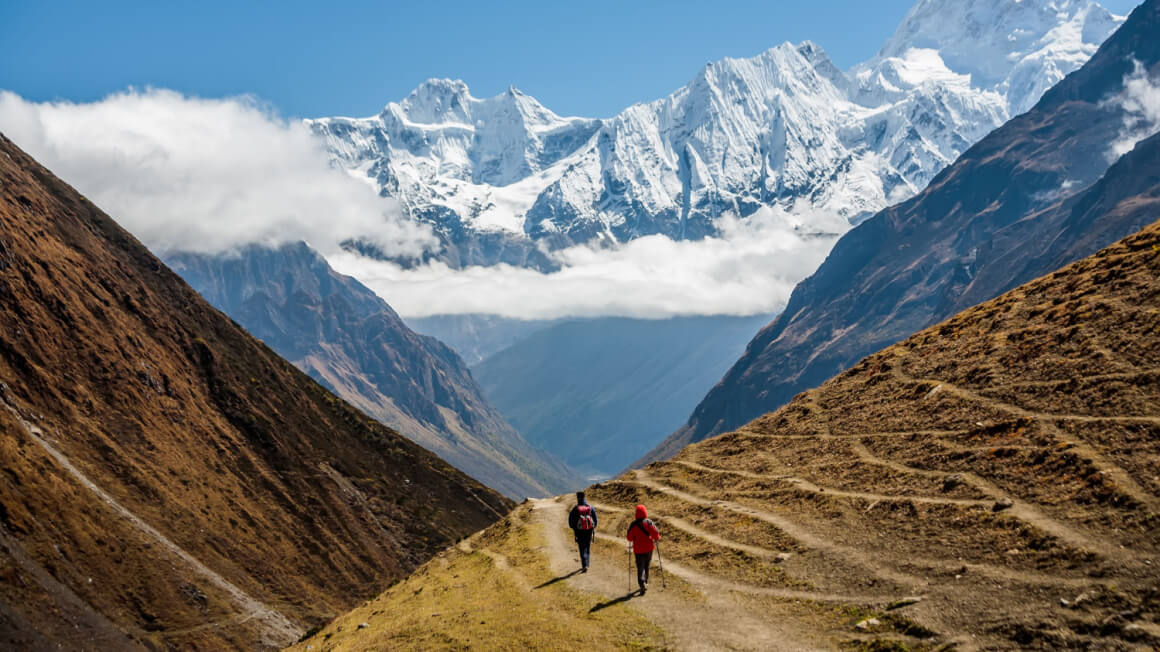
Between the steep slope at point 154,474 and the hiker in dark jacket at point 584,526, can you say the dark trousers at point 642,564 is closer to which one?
the hiker in dark jacket at point 584,526

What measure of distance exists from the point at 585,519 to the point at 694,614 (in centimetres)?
917

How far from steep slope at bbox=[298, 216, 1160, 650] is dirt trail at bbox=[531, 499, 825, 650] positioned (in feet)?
0.35

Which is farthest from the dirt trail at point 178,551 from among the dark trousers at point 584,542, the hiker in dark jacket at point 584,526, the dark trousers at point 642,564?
the dark trousers at point 642,564

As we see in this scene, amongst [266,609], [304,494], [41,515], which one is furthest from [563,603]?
[304,494]

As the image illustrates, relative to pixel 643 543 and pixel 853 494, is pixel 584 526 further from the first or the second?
pixel 853 494

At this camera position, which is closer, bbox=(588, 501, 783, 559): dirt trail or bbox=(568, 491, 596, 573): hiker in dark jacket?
bbox=(588, 501, 783, 559): dirt trail

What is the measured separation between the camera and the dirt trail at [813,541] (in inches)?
1009

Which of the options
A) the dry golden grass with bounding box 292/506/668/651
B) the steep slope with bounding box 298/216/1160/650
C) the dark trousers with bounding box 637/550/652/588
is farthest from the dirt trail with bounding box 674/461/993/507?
the dark trousers with bounding box 637/550/652/588

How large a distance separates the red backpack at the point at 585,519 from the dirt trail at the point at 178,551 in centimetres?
8715

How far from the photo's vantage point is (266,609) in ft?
374

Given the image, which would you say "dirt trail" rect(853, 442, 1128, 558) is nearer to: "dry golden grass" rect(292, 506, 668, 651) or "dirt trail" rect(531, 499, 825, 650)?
"dirt trail" rect(531, 499, 825, 650)

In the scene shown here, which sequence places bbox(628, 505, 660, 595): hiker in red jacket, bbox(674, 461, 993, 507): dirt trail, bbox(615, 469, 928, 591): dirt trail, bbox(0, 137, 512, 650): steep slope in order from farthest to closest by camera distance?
1. bbox(0, 137, 512, 650): steep slope
2. bbox(628, 505, 660, 595): hiker in red jacket
3. bbox(674, 461, 993, 507): dirt trail
4. bbox(615, 469, 928, 591): dirt trail

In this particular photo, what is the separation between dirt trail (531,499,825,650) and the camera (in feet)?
78.0

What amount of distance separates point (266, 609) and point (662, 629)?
104739 mm
